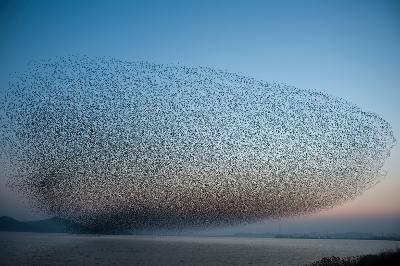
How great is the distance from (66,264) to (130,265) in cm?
862

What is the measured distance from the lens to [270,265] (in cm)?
5825

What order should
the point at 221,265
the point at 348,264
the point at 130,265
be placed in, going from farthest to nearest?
the point at 221,265, the point at 130,265, the point at 348,264

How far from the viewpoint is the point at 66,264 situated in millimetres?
52094

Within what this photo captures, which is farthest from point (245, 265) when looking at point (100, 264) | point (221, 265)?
point (100, 264)

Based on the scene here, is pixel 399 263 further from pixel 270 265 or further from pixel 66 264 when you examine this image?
pixel 66 264

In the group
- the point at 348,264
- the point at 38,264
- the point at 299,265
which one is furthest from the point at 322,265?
the point at 38,264

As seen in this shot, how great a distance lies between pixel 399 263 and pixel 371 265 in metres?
2.66

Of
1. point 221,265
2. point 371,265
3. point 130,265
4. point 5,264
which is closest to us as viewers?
point 371,265

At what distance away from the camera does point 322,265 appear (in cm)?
3778

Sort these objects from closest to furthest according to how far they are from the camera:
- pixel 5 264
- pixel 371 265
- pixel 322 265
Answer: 1. pixel 371 265
2. pixel 322 265
3. pixel 5 264

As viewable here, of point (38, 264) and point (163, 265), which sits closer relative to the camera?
point (38, 264)

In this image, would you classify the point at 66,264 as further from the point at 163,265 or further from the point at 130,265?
the point at 163,265

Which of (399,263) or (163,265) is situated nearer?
(399,263)

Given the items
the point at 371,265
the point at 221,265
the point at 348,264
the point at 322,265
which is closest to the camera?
the point at 371,265
